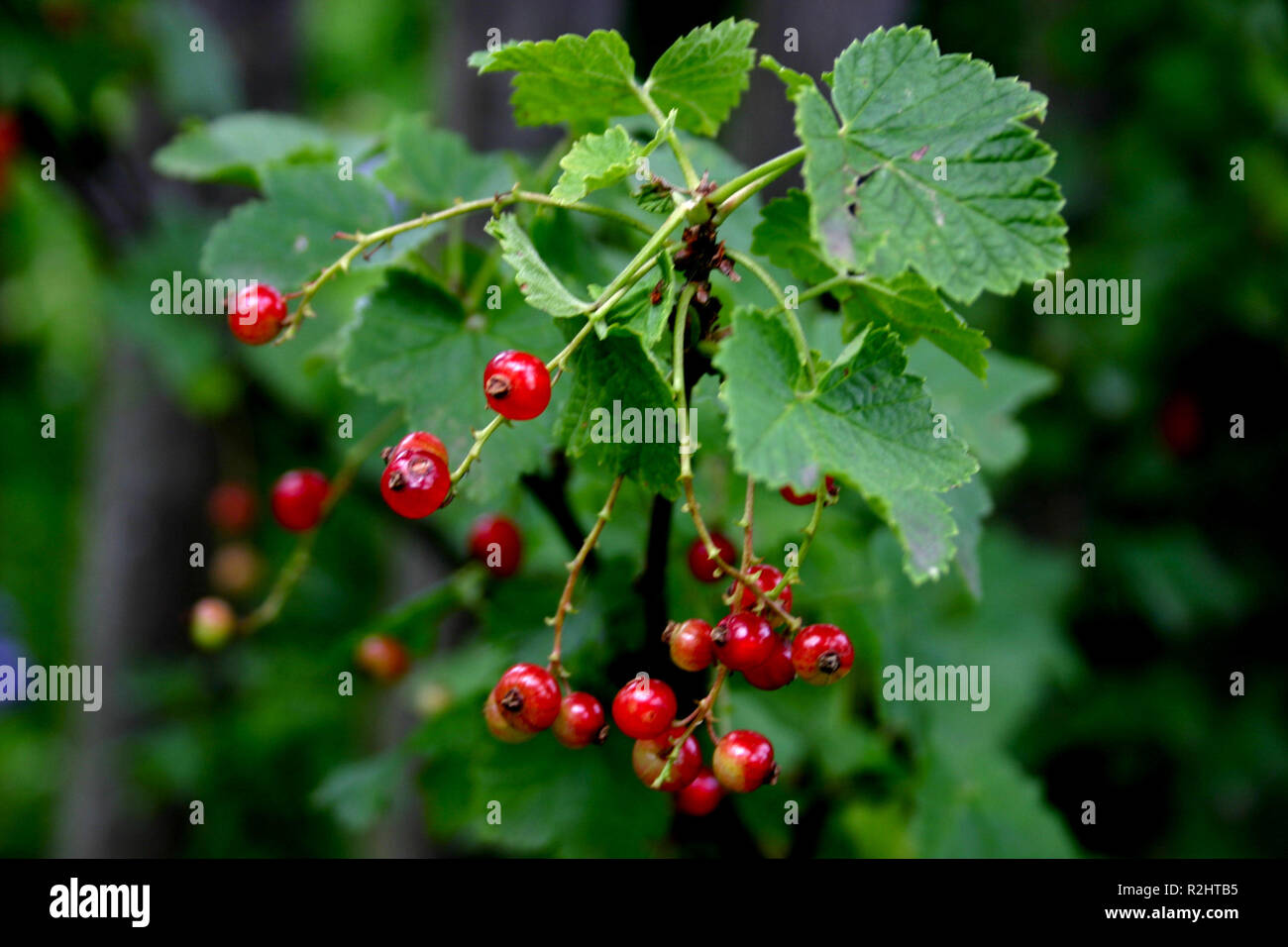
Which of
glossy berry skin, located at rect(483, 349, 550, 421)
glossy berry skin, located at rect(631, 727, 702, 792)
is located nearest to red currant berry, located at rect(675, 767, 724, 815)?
glossy berry skin, located at rect(631, 727, 702, 792)

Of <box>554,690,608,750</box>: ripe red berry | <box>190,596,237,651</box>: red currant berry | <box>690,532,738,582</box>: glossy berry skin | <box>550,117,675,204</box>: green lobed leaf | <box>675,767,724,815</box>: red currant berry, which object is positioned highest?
<box>550,117,675,204</box>: green lobed leaf

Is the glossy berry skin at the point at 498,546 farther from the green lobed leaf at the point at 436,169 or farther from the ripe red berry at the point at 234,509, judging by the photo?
the ripe red berry at the point at 234,509

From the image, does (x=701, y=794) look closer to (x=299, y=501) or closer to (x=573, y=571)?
(x=573, y=571)

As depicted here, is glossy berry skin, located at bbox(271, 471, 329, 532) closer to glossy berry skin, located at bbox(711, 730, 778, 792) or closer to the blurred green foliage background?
the blurred green foliage background

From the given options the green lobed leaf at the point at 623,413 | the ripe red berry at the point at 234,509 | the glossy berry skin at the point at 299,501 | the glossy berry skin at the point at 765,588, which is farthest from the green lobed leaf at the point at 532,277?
the ripe red berry at the point at 234,509

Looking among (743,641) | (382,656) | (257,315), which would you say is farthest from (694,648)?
(382,656)
